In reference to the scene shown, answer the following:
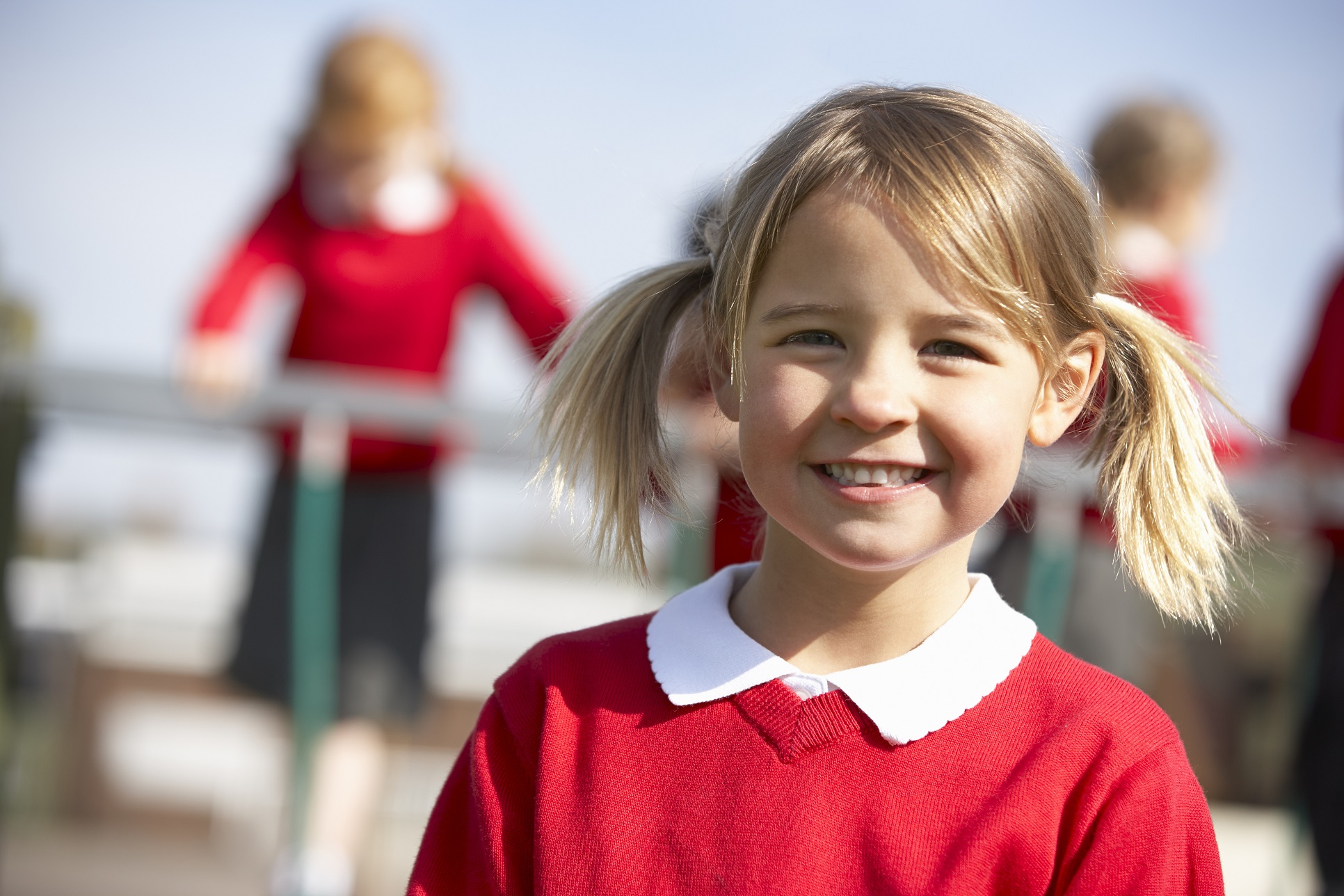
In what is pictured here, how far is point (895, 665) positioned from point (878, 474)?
187mm

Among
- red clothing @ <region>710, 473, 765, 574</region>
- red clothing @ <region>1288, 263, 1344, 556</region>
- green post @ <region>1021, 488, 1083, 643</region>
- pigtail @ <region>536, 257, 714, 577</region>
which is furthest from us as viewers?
red clothing @ <region>1288, 263, 1344, 556</region>

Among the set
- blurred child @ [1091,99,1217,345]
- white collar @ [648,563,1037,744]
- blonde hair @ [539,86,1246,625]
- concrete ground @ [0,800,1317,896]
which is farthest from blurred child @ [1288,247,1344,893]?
white collar @ [648,563,1037,744]

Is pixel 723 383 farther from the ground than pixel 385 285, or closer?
farther from the ground

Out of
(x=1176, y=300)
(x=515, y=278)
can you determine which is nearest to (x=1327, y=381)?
(x=1176, y=300)

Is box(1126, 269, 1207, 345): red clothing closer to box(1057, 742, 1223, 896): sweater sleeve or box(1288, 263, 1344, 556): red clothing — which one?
box(1288, 263, 1344, 556): red clothing

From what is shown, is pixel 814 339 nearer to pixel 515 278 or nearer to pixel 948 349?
pixel 948 349

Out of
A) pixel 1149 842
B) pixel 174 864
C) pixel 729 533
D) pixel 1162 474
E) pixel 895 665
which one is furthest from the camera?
pixel 174 864

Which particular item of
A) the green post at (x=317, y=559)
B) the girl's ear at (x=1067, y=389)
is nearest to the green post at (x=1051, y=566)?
the green post at (x=317, y=559)

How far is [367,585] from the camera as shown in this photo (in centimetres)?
321

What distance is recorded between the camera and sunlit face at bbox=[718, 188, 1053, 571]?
4.22 ft

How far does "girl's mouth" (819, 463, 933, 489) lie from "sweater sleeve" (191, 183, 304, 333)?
2.27 meters

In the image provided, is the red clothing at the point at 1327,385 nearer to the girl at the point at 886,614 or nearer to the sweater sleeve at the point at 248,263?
the girl at the point at 886,614

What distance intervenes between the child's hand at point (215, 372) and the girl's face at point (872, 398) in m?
2.12

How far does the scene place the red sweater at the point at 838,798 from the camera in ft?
4.13
